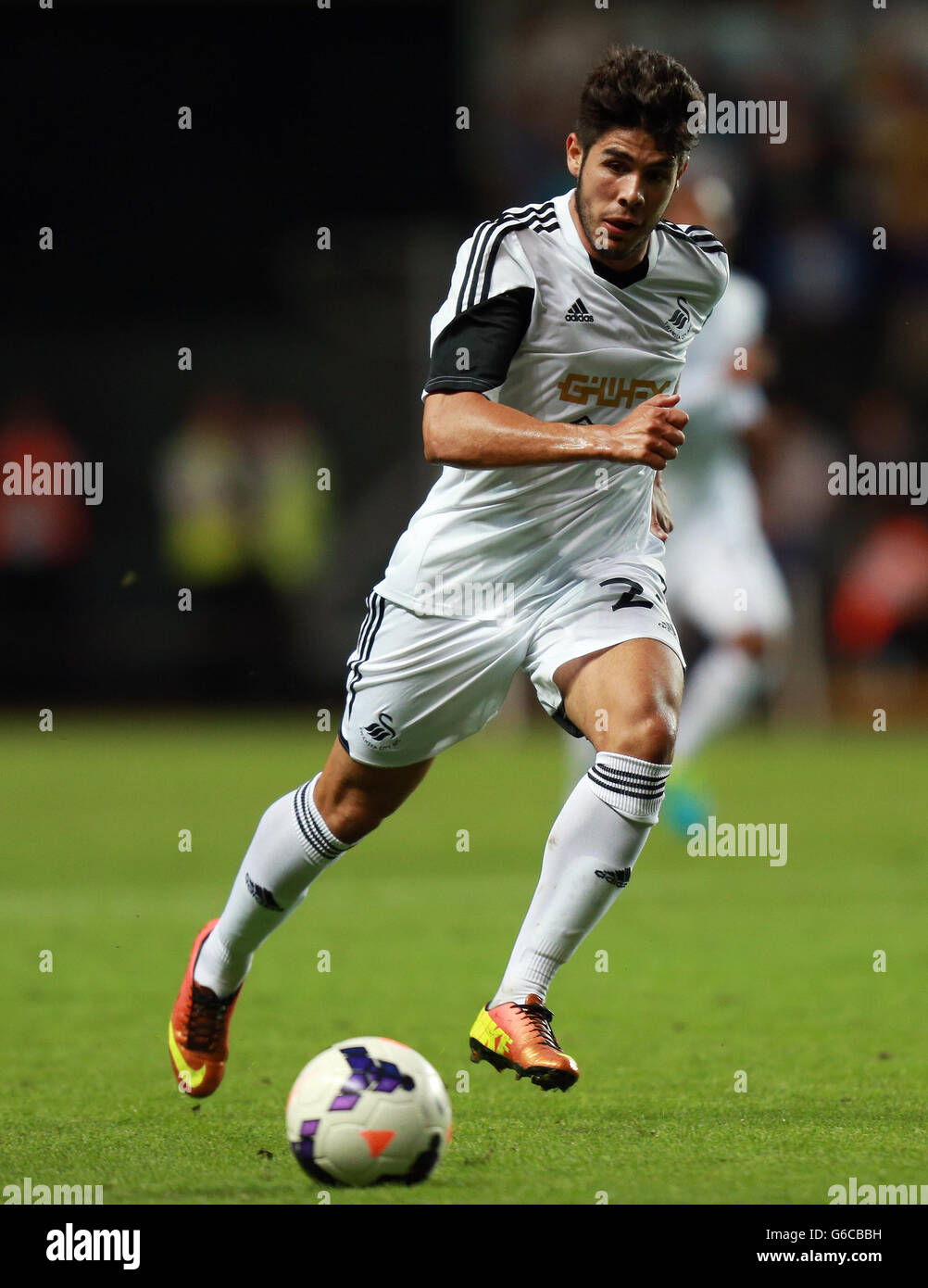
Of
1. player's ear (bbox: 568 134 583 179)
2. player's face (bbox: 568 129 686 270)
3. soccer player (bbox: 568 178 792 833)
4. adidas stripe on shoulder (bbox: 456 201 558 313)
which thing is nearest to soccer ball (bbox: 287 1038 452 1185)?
adidas stripe on shoulder (bbox: 456 201 558 313)

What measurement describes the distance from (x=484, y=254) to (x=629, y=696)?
1.05 m

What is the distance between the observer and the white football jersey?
475 centimetres

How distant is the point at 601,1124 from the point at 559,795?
7460mm

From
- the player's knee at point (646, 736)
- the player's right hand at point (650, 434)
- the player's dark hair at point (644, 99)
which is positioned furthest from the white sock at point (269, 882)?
the player's dark hair at point (644, 99)

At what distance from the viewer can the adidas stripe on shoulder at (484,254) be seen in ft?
15.3

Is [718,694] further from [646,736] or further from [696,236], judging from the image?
[646,736]

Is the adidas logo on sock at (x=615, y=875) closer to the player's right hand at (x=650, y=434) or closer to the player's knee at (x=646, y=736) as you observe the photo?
the player's knee at (x=646, y=736)

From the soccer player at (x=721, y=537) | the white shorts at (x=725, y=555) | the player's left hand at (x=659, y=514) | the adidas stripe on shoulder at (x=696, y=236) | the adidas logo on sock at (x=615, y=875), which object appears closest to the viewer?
the adidas logo on sock at (x=615, y=875)

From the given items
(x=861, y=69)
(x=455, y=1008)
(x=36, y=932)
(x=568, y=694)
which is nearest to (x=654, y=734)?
(x=568, y=694)

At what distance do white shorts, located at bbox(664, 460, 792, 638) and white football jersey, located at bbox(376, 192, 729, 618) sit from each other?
181 inches

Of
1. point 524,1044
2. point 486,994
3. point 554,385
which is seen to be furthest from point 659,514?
point 486,994

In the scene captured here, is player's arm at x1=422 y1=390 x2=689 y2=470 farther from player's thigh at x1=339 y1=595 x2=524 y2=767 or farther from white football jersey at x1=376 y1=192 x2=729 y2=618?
player's thigh at x1=339 y1=595 x2=524 y2=767

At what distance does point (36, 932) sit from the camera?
783cm

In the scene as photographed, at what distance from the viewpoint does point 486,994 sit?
6.49 meters
